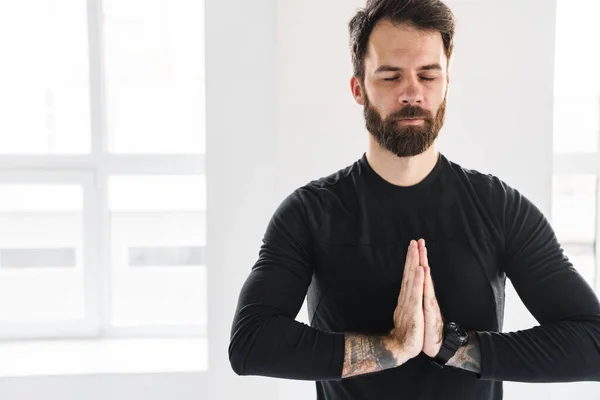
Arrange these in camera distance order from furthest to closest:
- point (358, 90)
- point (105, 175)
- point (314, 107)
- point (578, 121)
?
point (578, 121)
point (105, 175)
point (314, 107)
point (358, 90)

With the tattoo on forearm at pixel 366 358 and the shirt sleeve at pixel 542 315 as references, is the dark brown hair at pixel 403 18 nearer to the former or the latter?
the shirt sleeve at pixel 542 315

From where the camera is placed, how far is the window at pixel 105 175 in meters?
2.73

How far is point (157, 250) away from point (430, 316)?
1.89 m

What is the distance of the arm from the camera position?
124 cm

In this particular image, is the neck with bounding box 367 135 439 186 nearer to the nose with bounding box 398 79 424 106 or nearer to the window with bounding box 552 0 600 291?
the nose with bounding box 398 79 424 106

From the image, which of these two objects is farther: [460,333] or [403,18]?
[403,18]

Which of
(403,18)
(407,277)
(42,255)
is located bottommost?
(42,255)

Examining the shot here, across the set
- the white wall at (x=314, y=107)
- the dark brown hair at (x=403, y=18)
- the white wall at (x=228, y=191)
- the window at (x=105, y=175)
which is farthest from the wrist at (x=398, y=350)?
the window at (x=105, y=175)

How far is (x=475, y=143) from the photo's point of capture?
221 centimetres

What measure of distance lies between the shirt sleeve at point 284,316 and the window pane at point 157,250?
1474mm

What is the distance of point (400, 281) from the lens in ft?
4.43

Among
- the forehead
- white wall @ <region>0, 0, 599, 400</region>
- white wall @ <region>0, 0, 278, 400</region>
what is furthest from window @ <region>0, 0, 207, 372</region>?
the forehead

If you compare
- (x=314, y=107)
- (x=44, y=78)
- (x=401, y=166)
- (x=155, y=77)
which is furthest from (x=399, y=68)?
(x=44, y=78)

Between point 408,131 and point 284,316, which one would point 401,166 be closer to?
point 408,131
